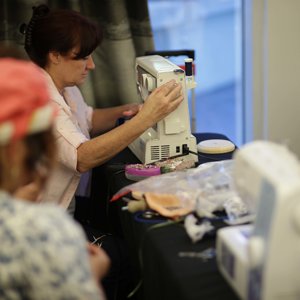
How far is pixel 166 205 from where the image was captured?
162 cm

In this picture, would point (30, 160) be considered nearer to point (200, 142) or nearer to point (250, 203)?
point (250, 203)

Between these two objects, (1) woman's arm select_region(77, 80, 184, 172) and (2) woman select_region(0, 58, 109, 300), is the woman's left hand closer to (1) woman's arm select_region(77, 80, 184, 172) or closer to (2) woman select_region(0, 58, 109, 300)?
(1) woman's arm select_region(77, 80, 184, 172)

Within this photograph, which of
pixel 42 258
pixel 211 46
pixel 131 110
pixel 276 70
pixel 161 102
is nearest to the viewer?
pixel 42 258

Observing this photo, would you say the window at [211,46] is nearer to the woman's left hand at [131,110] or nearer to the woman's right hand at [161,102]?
the woman's left hand at [131,110]

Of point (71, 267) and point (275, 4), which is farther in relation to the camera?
point (275, 4)

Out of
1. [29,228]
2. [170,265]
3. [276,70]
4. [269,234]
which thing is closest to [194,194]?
[170,265]

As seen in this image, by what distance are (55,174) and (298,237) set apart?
1131mm

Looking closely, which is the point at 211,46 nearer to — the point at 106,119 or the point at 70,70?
the point at 106,119

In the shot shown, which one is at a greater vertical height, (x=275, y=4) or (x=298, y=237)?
(x=275, y=4)

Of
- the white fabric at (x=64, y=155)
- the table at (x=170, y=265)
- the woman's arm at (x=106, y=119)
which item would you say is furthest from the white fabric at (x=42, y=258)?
the woman's arm at (x=106, y=119)

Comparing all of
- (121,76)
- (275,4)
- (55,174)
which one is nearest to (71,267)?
(55,174)

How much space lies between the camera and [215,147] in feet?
7.06

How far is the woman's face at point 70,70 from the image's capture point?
2.09 m

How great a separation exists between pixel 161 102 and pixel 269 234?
91 cm
